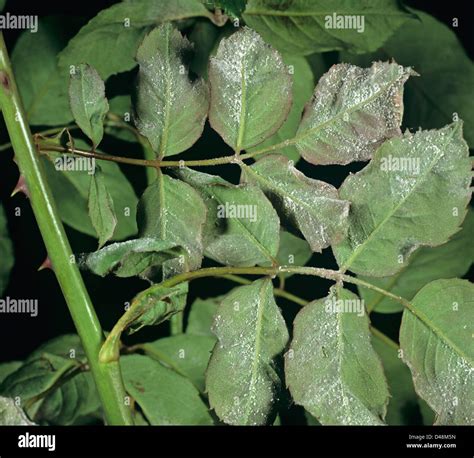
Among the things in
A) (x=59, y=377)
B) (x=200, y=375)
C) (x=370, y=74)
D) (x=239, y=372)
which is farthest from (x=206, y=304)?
(x=370, y=74)

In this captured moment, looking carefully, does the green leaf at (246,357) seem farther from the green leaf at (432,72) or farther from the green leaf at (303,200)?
the green leaf at (432,72)

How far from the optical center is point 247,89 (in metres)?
0.78

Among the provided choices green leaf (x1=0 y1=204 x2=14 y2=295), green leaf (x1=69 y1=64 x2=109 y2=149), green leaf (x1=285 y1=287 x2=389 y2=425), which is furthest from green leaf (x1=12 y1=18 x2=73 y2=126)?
green leaf (x1=285 y1=287 x2=389 y2=425)

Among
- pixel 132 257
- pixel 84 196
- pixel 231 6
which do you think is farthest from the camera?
pixel 84 196

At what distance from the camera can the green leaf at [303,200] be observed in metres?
0.76

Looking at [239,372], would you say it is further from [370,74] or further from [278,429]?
[370,74]

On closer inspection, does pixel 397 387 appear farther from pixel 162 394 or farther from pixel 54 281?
pixel 54 281

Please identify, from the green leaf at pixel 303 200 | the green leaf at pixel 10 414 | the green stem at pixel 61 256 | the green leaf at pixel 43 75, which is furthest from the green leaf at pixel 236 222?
the green leaf at pixel 43 75

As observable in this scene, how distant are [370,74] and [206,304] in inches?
17.2

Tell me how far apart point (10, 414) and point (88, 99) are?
31cm

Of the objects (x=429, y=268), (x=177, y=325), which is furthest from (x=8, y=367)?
(x=429, y=268)

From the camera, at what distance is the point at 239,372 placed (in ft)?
2.45

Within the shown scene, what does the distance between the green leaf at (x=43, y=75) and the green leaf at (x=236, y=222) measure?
34 cm

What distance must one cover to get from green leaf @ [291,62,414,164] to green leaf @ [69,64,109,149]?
207mm
